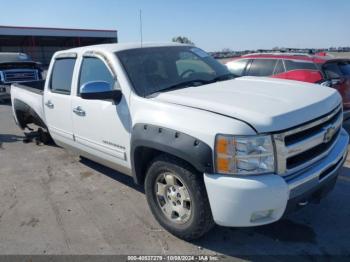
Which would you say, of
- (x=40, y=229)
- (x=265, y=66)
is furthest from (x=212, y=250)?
(x=265, y=66)

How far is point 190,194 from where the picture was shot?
123 inches

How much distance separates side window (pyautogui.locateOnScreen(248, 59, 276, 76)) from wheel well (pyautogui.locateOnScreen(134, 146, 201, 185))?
16.5ft

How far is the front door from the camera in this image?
3.88m

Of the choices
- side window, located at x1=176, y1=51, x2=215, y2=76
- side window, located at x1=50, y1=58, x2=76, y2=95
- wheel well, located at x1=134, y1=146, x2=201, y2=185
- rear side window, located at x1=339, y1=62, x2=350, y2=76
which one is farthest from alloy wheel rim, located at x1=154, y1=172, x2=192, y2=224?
rear side window, located at x1=339, y1=62, x2=350, y2=76

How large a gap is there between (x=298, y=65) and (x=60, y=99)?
492 centimetres

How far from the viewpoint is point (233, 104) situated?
3070 mm

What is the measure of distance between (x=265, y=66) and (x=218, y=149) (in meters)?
5.69

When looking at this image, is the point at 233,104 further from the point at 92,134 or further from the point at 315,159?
the point at 92,134

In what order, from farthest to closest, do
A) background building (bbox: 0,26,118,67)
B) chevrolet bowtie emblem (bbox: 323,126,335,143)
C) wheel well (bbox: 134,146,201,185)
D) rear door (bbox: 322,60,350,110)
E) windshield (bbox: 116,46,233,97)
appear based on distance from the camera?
1. background building (bbox: 0,26,118,67)
2. rear door (bbox: 322,60,350,110)
3. windshield (bbox: 116,46,233,97)
4. wheel well (bbox: 134,146,201,185)
5. chevrolet bowtie emblem (bbox: 323,126,335,143)

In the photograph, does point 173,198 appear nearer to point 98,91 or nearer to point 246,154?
point 246,154

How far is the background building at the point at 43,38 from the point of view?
43281mm

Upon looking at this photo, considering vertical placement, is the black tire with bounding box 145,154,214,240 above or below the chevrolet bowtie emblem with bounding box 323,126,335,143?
below

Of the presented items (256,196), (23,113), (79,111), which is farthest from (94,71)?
(23,113)

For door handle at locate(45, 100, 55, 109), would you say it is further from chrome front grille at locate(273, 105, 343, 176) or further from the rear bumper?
chrome front grille at locate(273, 105, 343, 176)
